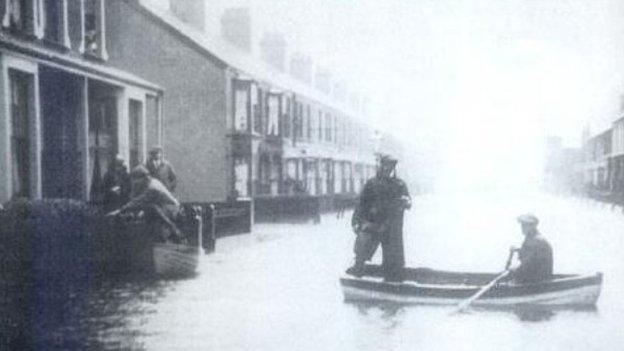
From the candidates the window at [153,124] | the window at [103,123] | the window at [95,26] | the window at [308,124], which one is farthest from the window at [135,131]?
the window at [308,124]

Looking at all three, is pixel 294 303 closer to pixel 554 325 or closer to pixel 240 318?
pixel 240 318

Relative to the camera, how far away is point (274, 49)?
36.3m

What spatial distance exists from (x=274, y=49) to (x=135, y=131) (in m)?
17.4

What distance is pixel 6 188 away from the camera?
12992mm

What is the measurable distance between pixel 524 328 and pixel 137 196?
6276 millimetres

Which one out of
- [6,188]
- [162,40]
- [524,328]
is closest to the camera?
[524,328]

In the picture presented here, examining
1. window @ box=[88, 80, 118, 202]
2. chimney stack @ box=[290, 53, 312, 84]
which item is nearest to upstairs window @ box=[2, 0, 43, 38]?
window @ box=[88, 80, 118, 202]

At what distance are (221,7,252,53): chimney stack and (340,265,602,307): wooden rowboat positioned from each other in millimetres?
23226

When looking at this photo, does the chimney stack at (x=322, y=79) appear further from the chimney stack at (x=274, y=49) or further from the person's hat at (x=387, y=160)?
the person's hat at (x=387, y=160)

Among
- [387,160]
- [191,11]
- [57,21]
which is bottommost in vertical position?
[387,160]

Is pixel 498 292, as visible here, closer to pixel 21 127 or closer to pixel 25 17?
pixel 21 127

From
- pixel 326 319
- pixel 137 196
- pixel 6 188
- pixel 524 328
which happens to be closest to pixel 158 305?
pixel 326 319

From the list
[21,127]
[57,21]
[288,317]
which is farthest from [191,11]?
[288,317]

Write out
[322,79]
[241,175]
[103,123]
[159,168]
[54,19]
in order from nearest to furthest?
1. [159,168]
2. [54,19]
3. [103,123]
4. [241,175]
5. [322,79]
